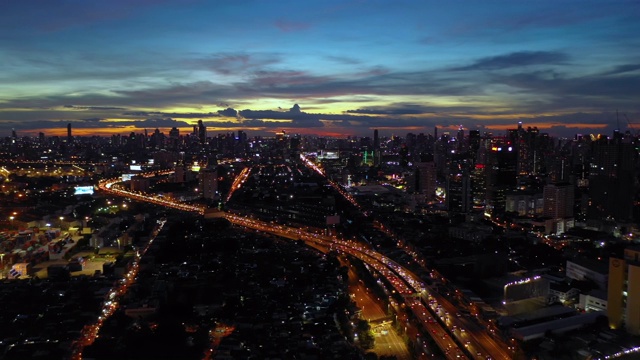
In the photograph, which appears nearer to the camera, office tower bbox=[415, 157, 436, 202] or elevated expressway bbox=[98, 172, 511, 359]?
elevated expressway bbox=[98, 172, 511, 359]

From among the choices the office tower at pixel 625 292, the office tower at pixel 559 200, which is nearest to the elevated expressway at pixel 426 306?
the office tower at pixel 625 292

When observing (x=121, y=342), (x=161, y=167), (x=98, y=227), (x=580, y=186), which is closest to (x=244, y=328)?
(x=121, y=342)

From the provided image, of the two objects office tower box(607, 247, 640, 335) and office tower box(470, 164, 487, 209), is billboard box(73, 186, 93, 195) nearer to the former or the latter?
office tower box(470, 164, 487, 209)

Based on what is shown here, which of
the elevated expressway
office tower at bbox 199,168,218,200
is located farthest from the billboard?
the elevated expressway

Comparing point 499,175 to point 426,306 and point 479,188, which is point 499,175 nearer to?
point 479,188

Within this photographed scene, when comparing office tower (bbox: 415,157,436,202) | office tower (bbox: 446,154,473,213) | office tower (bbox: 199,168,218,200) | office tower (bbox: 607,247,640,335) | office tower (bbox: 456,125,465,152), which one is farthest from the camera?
office tower (bbox: 456,125,465,152)

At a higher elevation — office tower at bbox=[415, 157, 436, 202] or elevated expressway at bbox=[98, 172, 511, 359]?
office tower at bbox=[415, 157, 436, 202]

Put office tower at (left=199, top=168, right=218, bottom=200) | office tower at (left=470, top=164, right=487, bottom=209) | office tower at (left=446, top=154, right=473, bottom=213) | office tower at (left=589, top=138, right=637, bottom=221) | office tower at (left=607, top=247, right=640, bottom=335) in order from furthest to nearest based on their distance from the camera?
office tower at (left=199, top=168, right=218, bottom=200), office tower at (left=470, top=164, right=487, bottom=209), office tower at (left=446, top=154, right=473, bottom=213), office tower at (left=589, top=138, right=637, bottom=221), office tower at (left=607, top=247, right=640, bottom=335)
